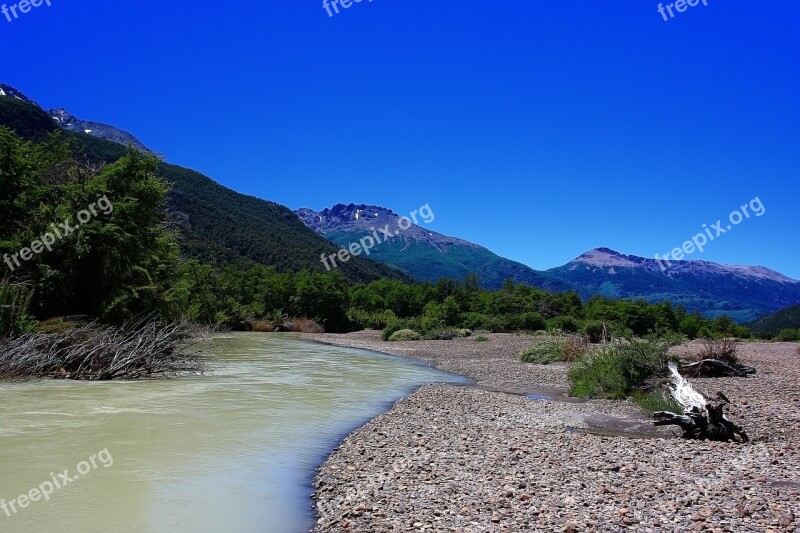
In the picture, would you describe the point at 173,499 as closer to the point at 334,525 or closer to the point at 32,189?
the point at 334,525

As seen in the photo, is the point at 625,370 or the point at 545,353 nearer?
the point at 625,370

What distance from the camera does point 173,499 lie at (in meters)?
7.46

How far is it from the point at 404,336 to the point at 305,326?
1717 centimetres

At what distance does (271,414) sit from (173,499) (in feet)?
20.7

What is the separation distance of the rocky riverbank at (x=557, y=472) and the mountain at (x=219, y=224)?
3238 inches

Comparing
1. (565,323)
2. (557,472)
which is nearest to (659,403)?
(557,472)

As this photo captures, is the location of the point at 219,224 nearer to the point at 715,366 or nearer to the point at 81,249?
the point at 81,249

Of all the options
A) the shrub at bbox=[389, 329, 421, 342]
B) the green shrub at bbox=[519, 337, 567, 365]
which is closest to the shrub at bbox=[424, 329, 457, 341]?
the shrub at bbox=[389, 329, 421, 342]

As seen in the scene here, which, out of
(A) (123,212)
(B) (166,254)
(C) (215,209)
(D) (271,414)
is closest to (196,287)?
(B) (166,254)

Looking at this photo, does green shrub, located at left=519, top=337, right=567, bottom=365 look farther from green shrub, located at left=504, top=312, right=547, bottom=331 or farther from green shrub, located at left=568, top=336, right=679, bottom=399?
green shrub, located at left=504, top=312, right=547, bottom=331

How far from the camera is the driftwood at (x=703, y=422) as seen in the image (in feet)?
33.0

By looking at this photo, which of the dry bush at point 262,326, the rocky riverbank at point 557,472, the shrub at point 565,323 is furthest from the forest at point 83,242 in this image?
the shrub at point 565,323

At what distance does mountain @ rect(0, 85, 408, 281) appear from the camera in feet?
345

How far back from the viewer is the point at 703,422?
1023 centimetres
